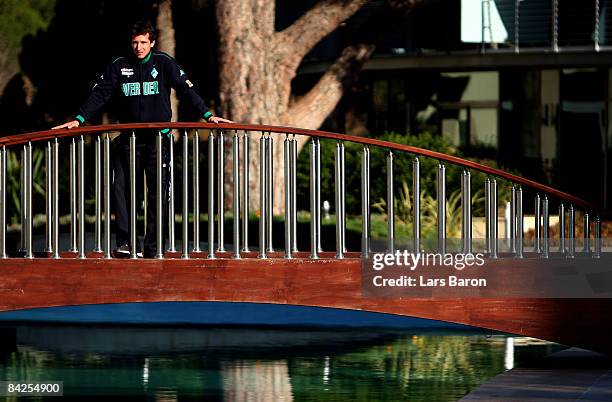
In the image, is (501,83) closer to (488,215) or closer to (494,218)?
(488,215)

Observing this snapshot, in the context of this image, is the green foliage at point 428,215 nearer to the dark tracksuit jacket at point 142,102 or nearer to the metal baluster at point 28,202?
the dark tracksuit jacket at point 142,102

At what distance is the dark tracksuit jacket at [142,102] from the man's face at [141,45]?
8 centimetres

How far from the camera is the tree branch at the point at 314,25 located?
27031 millimetres

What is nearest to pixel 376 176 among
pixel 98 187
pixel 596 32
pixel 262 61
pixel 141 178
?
pixel 262 61

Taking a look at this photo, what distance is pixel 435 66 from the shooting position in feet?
112

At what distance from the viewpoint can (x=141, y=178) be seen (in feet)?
43.1

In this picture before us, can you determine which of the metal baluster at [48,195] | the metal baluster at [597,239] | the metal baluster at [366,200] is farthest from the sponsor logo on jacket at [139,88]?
the metal baluster at [597,239]

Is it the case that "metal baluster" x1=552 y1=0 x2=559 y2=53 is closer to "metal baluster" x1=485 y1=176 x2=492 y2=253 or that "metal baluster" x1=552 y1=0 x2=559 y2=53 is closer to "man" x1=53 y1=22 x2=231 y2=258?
"metal baluster" x1=485 y1=176 x2=492 y2=253

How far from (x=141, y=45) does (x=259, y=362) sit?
315 cm

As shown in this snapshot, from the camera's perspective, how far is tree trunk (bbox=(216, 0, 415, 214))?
25656mm

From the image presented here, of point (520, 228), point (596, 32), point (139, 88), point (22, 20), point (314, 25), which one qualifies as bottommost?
point (520, 228)

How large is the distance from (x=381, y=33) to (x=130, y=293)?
53.2 feet

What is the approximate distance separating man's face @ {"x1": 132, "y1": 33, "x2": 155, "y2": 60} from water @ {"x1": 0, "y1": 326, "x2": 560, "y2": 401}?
8.08 ft

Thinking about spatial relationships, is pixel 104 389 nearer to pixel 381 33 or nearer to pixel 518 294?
pixel 518 294
